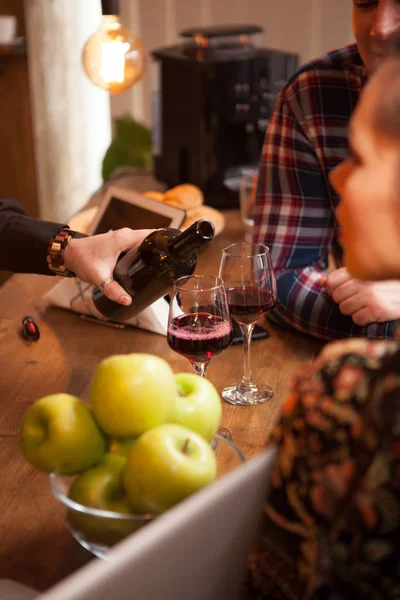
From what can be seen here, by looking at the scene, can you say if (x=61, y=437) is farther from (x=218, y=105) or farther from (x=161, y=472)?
(x=218, y=105)

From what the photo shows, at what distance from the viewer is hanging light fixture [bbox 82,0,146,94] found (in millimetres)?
1939

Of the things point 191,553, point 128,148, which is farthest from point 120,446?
point 128,148

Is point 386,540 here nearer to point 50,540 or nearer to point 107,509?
point 107,509

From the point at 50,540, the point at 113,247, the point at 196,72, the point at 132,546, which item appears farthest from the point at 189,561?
the point at 196,72

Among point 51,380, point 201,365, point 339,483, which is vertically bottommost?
point 51,380

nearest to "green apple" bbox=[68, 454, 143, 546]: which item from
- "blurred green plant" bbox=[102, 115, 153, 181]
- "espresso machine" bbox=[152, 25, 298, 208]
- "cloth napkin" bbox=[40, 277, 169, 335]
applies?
"cloth napkin" bbox=[40, 277, 169, 335]

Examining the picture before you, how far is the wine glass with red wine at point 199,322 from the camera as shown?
107 cm

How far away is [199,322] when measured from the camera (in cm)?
109

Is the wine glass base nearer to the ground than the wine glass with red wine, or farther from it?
nearer to the ground

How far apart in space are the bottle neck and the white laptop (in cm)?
60

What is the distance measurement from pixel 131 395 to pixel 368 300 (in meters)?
0.80

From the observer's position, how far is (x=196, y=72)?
7.82 ft

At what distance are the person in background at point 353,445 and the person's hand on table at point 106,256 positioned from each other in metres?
0.69

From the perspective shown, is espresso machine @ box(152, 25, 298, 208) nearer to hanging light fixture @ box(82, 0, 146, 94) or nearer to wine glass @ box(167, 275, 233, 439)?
hanging light fixture @ box(82, 0, 146, 94)
